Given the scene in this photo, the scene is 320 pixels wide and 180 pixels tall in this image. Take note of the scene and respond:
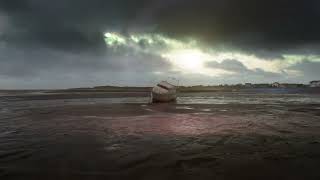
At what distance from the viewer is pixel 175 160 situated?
9555 millimetres

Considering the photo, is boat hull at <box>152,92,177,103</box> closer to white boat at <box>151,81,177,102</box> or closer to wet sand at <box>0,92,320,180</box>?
white boat at <box>151,81,177,102</box>

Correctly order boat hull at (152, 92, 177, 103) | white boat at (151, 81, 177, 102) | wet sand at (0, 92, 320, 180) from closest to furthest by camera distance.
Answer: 1. wet sand at (0, 92, 320, 180)
2. white boat at (151, 81, 177, 102)
3. boat hull at (152, 92, 177, 103)

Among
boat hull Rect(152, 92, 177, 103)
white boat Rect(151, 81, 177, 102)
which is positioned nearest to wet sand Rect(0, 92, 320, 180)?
white boat Rect(151, 81, 177, 102)

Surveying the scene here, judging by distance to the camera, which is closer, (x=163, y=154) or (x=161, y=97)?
(x=163, y=154)

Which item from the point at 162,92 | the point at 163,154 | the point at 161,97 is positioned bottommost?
the point at 163,154

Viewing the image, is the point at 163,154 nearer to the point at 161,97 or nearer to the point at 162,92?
the point at 162,92

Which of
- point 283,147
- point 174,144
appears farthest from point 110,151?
point 283,147

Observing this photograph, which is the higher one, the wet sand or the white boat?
the white boat

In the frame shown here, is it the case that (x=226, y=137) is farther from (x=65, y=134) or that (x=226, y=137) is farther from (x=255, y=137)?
(x=65, y=134)

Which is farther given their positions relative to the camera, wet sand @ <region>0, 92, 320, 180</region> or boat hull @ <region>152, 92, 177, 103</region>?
boat hull @ <region>152, 92, 177, 103</region>

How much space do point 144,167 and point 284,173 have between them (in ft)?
12.7

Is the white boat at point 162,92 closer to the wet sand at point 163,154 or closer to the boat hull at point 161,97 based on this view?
the boat hull at point 161,97

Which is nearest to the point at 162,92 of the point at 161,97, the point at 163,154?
the point at 161,97

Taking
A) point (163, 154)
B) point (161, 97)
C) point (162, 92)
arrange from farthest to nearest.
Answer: point (161, 97), point (162, 92), point (163, 154)
